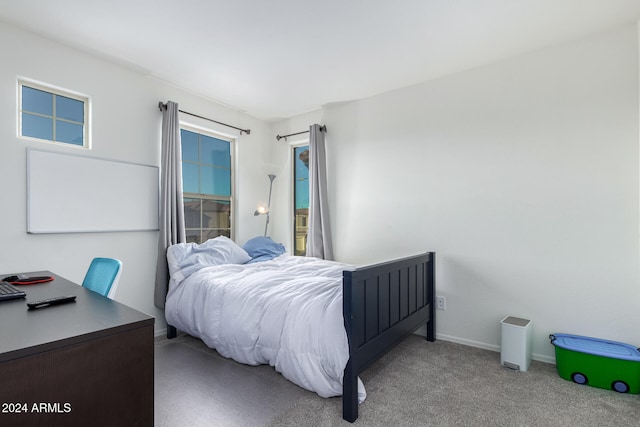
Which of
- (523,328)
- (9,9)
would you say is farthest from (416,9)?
(9,9)

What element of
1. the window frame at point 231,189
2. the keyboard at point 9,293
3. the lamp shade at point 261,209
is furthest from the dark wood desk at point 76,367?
the lamp shade at point 261,209

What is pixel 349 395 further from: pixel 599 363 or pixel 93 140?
pixel 93 140

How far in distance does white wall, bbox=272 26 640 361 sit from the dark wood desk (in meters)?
2.61

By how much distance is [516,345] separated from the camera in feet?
7.70

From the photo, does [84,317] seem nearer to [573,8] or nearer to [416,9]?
[416,9]

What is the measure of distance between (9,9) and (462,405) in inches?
150

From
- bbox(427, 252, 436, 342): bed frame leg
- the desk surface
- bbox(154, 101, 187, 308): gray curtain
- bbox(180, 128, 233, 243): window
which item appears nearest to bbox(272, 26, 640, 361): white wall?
bbox(427, 252, 436, 342): bed frame leg

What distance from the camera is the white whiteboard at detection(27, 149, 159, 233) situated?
7.83ft

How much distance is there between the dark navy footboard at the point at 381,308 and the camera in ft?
5.79

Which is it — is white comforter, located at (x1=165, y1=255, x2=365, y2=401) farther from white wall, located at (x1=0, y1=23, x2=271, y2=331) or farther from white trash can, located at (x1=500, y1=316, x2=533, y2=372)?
white trash can, located at (x1=500, y1=316, x2=533, y2=372)

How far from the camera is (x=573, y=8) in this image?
6.81 feet

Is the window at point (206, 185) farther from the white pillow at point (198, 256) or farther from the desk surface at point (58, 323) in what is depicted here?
the desk surface at point (58, 323)

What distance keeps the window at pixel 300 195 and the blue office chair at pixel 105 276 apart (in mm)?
2599

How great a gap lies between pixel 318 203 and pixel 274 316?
184cm
